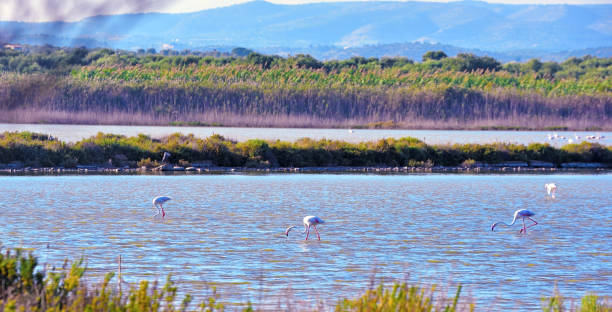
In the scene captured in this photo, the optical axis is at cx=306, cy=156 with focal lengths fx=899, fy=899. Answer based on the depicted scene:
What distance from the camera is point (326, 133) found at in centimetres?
3372

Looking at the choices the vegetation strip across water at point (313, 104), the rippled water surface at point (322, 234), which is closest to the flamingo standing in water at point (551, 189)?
the rippled water surface at point (322, 234)

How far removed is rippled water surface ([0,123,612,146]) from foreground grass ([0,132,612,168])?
9.22 feet

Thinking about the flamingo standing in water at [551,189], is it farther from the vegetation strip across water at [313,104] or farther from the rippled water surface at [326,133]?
the vegetation strip across water at [313,104]

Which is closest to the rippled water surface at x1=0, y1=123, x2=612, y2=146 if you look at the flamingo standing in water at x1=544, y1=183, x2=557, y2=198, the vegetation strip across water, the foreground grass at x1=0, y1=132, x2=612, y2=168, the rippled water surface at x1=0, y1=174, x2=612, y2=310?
the vegetation strip across water

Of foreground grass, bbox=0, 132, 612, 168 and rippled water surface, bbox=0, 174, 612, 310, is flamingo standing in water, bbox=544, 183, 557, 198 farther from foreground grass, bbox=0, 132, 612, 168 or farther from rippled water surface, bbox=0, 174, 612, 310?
foreground grass, bbox=0, 132, 612, 168

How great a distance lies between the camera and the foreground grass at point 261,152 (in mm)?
23125

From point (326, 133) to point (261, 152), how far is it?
30.3 feet

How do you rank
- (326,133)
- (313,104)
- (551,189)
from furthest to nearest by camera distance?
(313,104)
(326,133)
(551,189)

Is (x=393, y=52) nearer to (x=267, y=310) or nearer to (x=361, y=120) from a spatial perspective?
(x=361, y=120)

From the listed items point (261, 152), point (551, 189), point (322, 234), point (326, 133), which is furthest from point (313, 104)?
point (322, 234)

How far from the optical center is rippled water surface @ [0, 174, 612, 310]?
9.27 m

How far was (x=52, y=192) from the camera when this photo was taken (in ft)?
58.8

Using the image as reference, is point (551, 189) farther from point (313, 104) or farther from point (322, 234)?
point (313, 104)

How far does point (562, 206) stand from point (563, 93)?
2546cm
